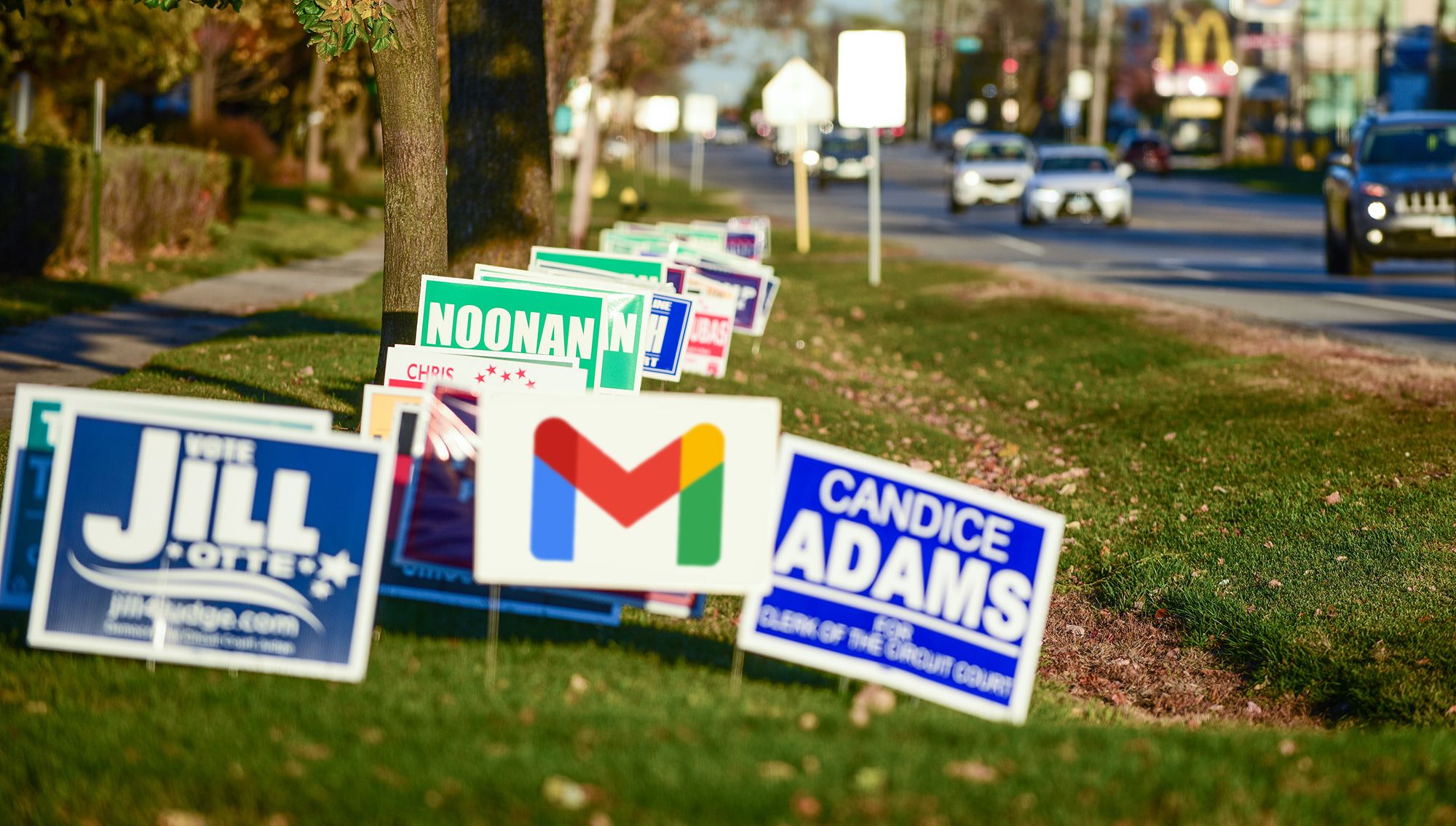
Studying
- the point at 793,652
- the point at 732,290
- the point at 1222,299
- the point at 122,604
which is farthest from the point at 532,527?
the point at 1222,299

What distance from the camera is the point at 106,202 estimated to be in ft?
65.1

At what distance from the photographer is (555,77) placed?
21078 mm

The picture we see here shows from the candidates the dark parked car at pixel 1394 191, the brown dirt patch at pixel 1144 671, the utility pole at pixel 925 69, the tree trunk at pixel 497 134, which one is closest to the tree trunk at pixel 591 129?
the dark parked car at pixel 1394 191

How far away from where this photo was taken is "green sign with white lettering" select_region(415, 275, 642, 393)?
7.62m

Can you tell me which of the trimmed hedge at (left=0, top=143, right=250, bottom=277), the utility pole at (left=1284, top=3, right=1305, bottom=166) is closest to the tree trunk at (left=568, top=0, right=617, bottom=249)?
the trimmed hedge at (left=0, top=143, right=250, bottom=277)

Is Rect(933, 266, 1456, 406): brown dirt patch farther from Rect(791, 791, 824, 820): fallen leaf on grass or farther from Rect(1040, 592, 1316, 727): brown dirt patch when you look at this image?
Rect(791, 791, 824, 820): fallen leaf on grass

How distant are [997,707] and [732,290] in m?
7.30

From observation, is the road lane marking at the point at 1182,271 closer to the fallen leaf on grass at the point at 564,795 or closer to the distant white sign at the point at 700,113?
the distant white sign at the point at 700,113

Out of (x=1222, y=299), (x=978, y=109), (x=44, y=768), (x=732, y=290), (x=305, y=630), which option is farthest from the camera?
(x=978, y=109)

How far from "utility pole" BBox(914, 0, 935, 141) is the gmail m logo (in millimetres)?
119513

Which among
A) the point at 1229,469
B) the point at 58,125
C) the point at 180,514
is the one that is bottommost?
the point at 1229,469

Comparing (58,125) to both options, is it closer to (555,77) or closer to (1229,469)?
(555,77)

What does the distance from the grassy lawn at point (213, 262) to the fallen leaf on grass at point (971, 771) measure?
1197cm

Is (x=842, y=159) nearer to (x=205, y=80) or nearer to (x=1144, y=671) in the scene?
(x=205, y=80)
